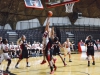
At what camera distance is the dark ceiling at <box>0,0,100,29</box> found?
37312mm

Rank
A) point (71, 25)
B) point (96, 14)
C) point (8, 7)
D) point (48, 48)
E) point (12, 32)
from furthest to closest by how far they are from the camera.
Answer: point (96, 14)
point (71, 25)
point (8, 7)
point (12, 32)
point (48, 48)

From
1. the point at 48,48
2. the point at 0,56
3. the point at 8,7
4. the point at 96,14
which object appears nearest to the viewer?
the point at 48,48

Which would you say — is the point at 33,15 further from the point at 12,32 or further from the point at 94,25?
the point at 94,25

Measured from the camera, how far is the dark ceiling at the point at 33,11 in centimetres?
3731

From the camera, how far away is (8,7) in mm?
36875

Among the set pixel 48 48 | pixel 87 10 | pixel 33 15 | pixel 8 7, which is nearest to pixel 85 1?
pixel 87 10

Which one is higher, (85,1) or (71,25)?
(85,1)

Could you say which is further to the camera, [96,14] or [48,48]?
[96,14]

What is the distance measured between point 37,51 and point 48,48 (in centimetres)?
1611

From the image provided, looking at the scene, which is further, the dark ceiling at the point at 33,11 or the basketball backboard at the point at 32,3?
the dark ceiling at the point at 33,11

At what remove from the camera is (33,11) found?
135 feet

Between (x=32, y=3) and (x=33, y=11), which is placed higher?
(x=33, y=11)

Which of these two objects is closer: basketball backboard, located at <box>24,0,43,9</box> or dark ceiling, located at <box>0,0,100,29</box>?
basketball backboard, located at <box>24,0,43,9</box>

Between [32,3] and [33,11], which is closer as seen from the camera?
[32,3]
